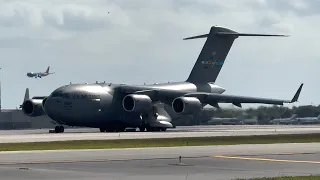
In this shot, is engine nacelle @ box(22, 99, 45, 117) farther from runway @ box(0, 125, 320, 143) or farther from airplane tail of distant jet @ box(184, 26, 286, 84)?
airplane tail of distant jet @ box(184, 26, 286, 84)

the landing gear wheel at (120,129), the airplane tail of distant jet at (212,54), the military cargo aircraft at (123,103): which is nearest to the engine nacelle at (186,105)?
the military cargo aircraft at (123,103)

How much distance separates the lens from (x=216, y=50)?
3093 inches

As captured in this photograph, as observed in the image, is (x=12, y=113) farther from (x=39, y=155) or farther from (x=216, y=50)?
(x=39, y=155)

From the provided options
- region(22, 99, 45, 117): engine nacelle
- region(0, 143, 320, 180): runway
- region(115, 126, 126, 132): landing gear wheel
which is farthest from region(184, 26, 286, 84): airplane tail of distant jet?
region(0, 143, 320, 180): runway

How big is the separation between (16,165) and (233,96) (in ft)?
151

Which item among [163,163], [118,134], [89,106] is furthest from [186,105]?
[163,163]

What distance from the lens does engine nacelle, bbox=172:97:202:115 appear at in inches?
2687

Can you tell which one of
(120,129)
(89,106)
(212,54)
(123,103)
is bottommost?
(120,129)

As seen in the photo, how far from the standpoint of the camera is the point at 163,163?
1097 inches

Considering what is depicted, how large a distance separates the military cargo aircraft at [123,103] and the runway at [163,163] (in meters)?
32.0

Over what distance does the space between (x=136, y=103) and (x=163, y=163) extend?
40285 mm

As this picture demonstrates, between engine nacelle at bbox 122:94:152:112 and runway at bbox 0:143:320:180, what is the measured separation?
104 feet

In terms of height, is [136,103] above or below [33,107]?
above

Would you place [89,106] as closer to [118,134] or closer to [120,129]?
[120,129]
